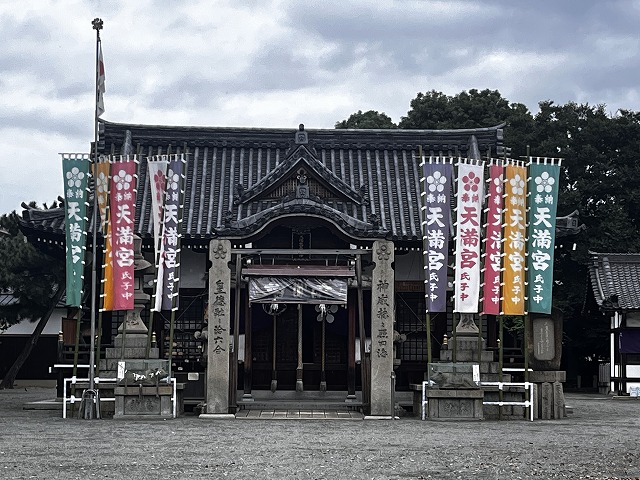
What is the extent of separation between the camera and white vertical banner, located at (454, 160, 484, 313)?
2391cm

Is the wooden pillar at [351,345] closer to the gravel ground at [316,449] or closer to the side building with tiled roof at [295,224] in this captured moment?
the side building with tiled roof at [295,224]

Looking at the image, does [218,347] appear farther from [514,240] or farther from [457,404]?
[514,240]

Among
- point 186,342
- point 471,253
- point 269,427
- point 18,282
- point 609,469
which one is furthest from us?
point 18,282

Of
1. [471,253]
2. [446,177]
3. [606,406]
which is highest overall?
[446,177]

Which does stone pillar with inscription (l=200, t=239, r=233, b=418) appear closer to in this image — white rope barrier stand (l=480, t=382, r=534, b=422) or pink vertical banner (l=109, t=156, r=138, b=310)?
pink vertical banner (l=109, t=156, r=138, b=310)

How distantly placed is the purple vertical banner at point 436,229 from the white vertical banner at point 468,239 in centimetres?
30

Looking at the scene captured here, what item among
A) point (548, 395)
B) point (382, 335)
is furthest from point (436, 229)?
point (548, 395)

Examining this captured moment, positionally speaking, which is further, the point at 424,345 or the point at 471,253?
the point at 424,345

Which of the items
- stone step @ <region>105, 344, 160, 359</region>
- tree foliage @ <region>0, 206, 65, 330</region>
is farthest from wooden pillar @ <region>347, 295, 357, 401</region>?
tree foliage @ <region>0, 206, 65, 330</region>

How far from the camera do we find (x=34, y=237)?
30094mm

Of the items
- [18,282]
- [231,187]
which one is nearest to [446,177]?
[231,187]

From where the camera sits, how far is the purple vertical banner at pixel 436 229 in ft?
78.3

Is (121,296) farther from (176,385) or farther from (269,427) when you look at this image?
(269,427)

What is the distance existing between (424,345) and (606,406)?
6495 millimetres
